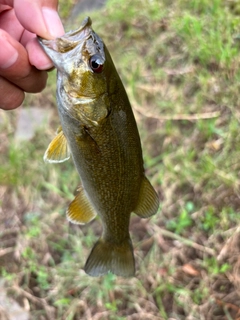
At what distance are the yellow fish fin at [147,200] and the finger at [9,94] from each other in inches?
30.6

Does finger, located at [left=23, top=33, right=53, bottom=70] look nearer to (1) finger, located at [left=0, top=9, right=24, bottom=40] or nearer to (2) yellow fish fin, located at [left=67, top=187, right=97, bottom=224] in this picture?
(1) finger, located at [left=0, top=9, right=24, bottom=40]

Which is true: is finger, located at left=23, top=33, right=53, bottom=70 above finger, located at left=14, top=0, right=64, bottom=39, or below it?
below

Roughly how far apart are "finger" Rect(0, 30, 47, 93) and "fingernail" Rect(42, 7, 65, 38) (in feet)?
0.59

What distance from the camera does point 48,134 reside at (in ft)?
12.0

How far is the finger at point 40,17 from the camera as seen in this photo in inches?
66.9

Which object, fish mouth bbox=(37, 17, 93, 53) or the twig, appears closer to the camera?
fish mouth bbox=(37, 17, 93, 53)

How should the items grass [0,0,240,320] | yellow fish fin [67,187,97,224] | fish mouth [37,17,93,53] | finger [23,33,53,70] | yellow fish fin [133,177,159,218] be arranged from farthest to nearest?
1. grass [0,0,240,320]
2. yellow fish fin [67,187,97,224]
3. yellow fish fin [133,177,159,218]
4. finger [23,33,53,70]
5. fish mouth [37,17,93,53]

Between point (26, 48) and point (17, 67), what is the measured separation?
3.7 inches

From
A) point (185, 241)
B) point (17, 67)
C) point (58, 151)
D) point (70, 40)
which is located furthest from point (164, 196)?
point (70, 40)

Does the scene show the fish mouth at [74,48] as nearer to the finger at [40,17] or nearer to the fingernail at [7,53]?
the finger at [40,17]

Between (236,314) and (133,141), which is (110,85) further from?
(236,314)

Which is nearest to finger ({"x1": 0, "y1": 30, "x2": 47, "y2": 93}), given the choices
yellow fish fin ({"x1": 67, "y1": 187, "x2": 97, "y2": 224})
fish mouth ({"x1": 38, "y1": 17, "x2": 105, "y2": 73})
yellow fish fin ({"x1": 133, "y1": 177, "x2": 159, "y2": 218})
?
fish mouth ({"x1": 38, "y1": 17, "x2": 105, "y2": 73})

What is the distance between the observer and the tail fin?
210cm

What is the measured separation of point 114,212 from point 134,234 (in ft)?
3.38
